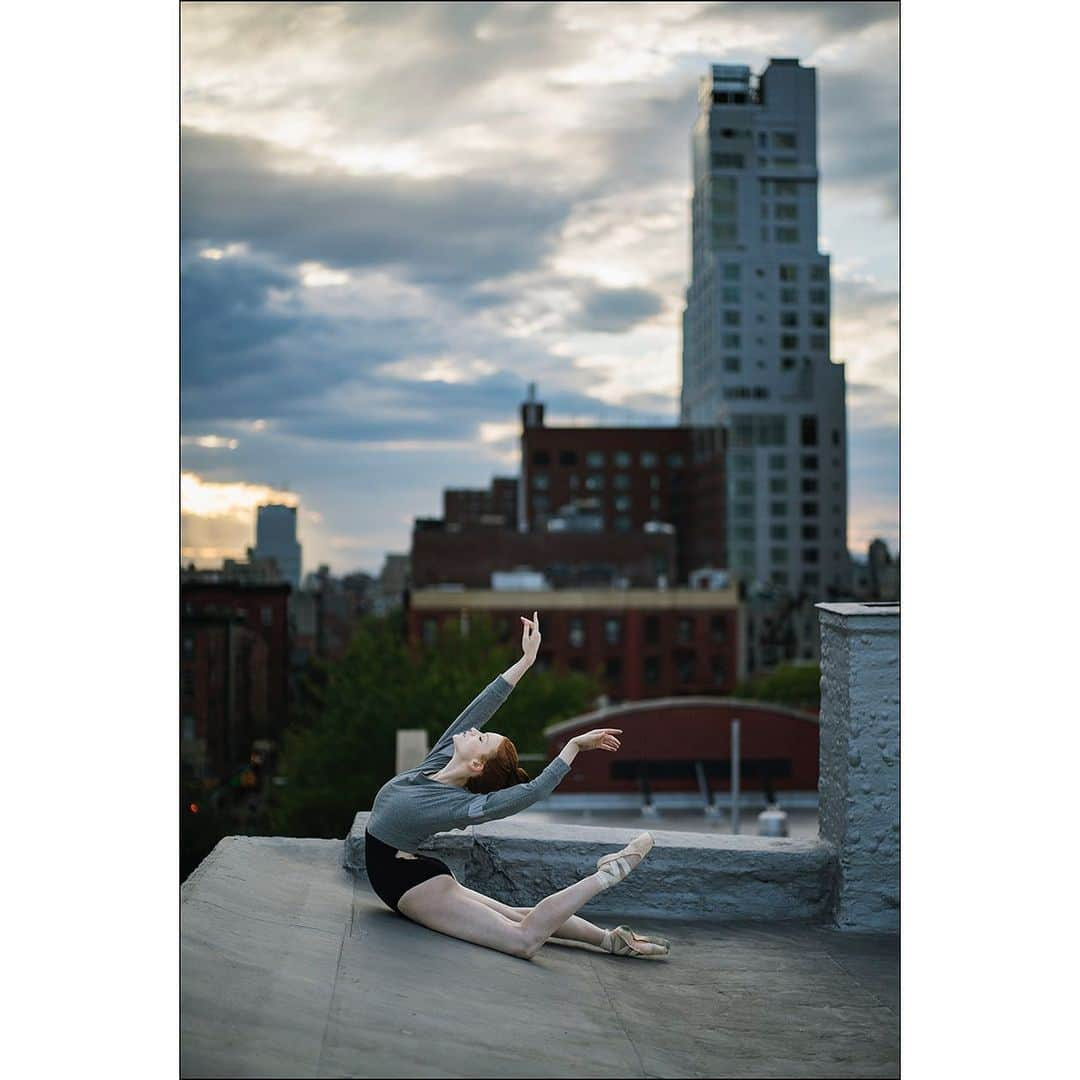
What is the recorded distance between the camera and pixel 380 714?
3803 centimetres

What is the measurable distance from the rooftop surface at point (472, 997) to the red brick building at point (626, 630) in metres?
45.6

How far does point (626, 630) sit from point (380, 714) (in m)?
21.2

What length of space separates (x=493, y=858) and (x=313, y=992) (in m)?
2.08

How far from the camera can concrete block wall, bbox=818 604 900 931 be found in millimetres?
6652

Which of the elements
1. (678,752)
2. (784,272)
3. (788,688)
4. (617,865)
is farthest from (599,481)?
(617,865)

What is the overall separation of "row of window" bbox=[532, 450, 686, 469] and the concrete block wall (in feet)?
264

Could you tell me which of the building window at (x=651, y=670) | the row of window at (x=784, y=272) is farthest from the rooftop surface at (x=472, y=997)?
the row of window at (x=784, y=272)

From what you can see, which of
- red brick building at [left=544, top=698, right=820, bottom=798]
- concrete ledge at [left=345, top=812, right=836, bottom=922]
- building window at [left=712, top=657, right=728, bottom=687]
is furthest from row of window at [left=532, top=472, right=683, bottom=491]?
concrete ledge at [left=345, top=812, right=836, bottom=922]

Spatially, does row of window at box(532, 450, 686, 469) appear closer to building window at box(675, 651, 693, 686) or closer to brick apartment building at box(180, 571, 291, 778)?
building window at box(675, 651, 693, 686)

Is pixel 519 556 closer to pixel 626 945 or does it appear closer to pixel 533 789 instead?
pixel 626 945

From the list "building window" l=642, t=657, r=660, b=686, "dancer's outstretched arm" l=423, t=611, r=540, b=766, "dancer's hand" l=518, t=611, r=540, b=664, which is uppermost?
"dancer's hand" l=518, t=611, r=540, b=664

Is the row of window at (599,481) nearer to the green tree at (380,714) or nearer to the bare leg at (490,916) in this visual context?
the green tree at (380,714)

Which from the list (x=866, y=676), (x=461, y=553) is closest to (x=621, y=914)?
(x=866, y=676)

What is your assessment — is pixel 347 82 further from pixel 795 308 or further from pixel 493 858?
pixel 795 308
